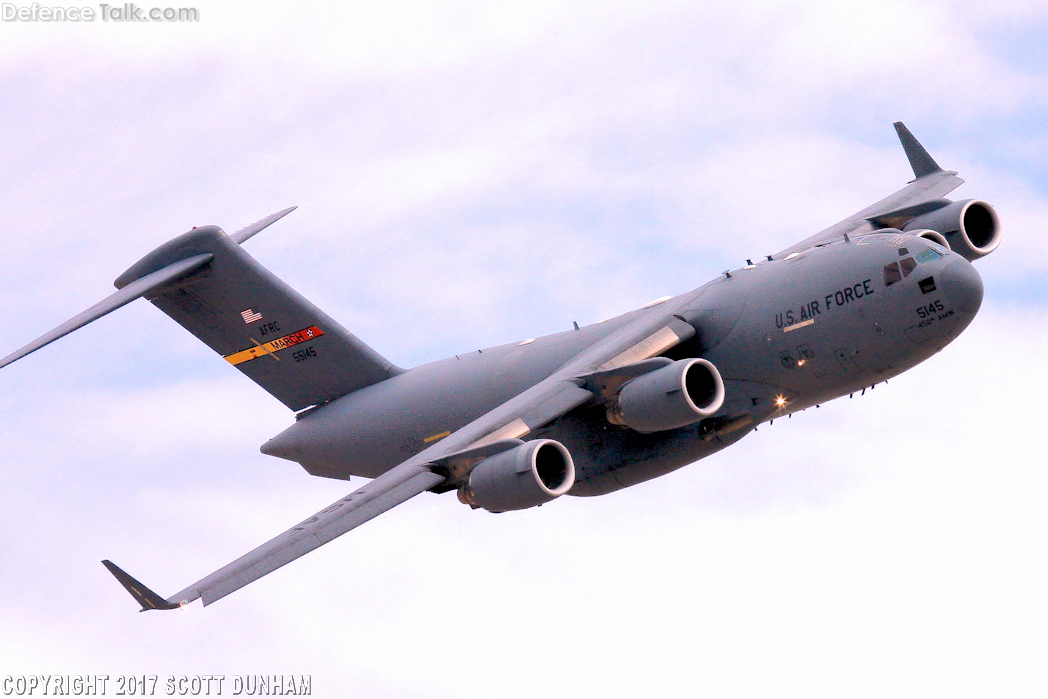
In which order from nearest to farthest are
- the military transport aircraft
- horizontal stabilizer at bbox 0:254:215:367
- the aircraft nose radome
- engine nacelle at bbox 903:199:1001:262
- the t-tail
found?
1. the military transport aircraft
2. the aircraft nose radome
3. horizontal stabilizer at bbox 0:254:215:367
4. engine nacelle at bbox 903:199:1001:262
5. the t-tail

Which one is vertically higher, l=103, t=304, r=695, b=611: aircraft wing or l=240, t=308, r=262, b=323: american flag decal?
l=240, t=308, r=262, b=323: american flag decal

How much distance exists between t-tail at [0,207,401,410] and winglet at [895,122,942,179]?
8358 mm

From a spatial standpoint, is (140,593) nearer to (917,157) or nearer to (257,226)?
(257,226)

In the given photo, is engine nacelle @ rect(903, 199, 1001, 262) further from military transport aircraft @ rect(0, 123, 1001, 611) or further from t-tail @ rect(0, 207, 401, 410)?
t-tail @ rect(0, 207, 401, 410)

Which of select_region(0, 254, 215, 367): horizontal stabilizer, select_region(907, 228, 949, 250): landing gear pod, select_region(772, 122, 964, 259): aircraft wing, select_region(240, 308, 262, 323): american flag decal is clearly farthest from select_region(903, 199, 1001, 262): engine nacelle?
select_region(0, 254, 215, 367): horizontal stabilizer

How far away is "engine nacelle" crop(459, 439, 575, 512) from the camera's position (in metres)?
16.2

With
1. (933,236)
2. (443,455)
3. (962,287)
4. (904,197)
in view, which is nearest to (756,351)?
(962,287)

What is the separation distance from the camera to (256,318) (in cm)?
2184

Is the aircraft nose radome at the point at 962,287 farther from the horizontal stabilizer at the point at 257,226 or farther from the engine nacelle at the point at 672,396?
the horizontal stabilizer at the point at 257,226

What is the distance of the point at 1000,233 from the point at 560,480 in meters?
7.64

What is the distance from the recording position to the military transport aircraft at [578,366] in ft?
55.0

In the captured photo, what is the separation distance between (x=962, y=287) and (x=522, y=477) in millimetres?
5453

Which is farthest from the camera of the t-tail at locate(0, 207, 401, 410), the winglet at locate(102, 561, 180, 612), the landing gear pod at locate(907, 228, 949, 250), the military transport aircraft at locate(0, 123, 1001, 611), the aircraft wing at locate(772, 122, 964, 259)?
the t-tail at locate(0, 207, 401, 410)

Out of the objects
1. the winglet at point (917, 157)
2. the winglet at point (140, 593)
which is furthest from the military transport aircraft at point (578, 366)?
the winglet at point (917, 157)
